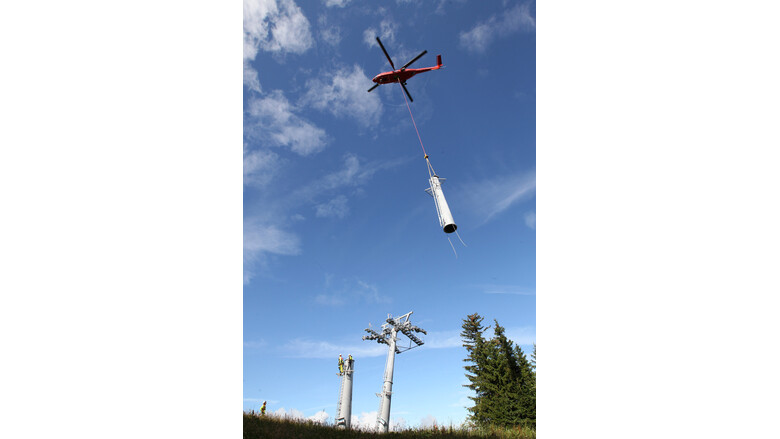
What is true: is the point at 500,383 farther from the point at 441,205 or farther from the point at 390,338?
the point at 441,205

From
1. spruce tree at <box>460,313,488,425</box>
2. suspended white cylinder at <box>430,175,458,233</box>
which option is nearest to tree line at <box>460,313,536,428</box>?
spruce tree at <box>460,313,488,425</box>

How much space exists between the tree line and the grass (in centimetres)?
1162

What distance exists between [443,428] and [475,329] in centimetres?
2187

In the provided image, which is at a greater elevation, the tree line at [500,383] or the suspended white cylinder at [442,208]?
the suspended white cylinder at [442,208]

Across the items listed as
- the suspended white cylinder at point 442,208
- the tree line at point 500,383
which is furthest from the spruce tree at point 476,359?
the suspended white cylinder at point 442,208

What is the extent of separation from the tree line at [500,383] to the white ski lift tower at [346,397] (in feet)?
33.5

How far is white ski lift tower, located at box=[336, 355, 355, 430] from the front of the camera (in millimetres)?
20719

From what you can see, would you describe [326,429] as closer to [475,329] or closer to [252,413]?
[252,413]

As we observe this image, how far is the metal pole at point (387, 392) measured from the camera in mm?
20016

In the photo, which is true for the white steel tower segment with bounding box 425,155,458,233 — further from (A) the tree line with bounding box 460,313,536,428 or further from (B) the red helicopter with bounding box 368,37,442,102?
(A) the tree line with bounding box 460,313,536,428

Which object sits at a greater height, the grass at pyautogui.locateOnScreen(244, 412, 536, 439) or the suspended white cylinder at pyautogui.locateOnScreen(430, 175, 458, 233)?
the suspended white cylinder at pyautogui.locateOnScreen(430, 175, 458, 233)

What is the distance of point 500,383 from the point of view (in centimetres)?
2877

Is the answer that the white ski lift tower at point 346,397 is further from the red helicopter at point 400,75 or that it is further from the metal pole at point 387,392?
the red helicopter at point 400,75
